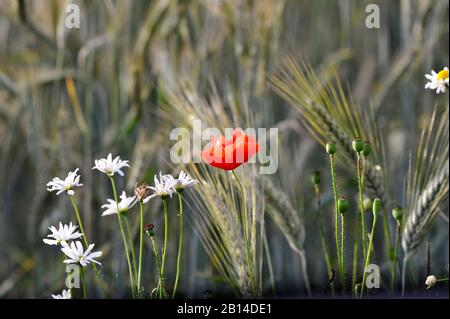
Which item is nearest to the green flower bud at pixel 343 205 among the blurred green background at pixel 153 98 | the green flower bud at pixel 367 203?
the green flower bud at pixel 367 203

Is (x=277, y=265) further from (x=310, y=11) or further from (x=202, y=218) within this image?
(x=310, y=11)

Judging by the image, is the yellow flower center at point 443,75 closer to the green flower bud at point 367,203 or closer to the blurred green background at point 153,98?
the green flower bud at point 367,203

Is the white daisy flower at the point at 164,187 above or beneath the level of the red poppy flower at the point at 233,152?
beneath

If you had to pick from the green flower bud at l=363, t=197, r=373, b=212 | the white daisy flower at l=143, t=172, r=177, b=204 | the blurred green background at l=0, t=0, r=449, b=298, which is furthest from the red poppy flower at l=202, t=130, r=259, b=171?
the blurred green background at l=0, t=0, r=449, b=298

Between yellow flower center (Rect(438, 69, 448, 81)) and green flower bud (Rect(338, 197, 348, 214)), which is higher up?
yellow flower center (Rect(438, 69, 448, 81))

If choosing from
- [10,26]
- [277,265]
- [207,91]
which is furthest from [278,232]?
[10,26]

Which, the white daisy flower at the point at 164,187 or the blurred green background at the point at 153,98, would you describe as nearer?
the white daisy flower at the point at 164,187

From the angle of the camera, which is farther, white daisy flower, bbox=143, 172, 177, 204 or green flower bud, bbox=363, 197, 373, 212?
green flower bud, bbox=363, 197, 373, 212

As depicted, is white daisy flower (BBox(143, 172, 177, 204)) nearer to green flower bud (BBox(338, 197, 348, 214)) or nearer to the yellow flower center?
green flower bud (BBox(338, 197, 348, 214))

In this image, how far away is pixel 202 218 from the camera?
887 mm

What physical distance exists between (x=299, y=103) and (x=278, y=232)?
44 centimetres

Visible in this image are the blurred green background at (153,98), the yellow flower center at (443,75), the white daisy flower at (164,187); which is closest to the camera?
the white daisy flower at (164,187)

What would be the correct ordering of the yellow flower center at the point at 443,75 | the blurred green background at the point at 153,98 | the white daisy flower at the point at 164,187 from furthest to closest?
the blurred green background at the point at 153,98
the yellow flower center at the point at 443,75
the white daisy flower at the point at 164,187

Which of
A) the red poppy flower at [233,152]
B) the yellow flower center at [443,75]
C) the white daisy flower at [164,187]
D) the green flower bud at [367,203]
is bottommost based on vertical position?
the green flower bud at [367,203]
